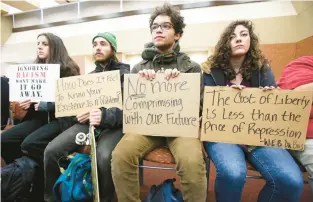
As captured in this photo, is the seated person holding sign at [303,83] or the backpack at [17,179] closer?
→ the seated person holding sign at [303,83]

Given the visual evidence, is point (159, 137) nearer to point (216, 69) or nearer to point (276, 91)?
point (216, 69)

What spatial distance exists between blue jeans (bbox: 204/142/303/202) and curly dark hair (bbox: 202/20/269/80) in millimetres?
458

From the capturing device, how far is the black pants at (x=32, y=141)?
1.34 m

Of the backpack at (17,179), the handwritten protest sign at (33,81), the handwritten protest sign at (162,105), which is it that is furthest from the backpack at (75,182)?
the handwritten protest sign at (33,81)

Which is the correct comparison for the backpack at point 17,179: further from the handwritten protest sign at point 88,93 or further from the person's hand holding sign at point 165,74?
the person's hand holding sign at point 165,74

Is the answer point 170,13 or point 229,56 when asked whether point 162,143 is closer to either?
point 229,56

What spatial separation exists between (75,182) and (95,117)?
14.7 inches

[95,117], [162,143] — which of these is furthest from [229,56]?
[95,117]

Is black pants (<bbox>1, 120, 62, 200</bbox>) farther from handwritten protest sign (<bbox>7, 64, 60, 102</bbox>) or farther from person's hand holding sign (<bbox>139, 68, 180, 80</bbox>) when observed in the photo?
person's hand holding sign (<bbox>139, 68, 180, 80</bbox>)

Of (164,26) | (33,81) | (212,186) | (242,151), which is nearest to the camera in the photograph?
(242,151)

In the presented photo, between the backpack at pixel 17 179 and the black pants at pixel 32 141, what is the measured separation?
6cm

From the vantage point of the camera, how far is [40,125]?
1551 mm

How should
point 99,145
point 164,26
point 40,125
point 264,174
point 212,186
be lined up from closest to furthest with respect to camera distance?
point 264,174 < point 99,145 < point 164,26 < point 40,125 < point 212,186

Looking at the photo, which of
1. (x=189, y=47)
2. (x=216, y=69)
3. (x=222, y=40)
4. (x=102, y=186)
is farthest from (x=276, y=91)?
(x=189, y=47)
